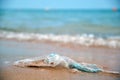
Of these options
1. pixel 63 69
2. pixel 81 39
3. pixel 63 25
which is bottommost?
pixel 63 69

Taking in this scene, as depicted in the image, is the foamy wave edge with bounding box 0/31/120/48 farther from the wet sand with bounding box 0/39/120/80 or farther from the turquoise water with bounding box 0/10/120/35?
the turquoise water with bounding box 0/10/120/35

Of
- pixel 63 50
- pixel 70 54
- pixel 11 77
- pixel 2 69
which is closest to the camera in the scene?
pixel 11 77

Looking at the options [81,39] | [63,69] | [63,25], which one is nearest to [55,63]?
[63,69]

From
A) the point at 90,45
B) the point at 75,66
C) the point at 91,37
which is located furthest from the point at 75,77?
the point at 91,37

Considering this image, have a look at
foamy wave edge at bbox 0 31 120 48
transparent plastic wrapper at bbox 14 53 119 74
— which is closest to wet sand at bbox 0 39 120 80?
transparent plastic wrapper at bbox 14 53 119 74

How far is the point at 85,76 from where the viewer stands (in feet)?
6.05

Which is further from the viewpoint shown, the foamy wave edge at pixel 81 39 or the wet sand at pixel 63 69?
the foamy wave edge at pixel 81 39

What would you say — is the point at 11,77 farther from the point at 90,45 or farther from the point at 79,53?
the point at 90,45

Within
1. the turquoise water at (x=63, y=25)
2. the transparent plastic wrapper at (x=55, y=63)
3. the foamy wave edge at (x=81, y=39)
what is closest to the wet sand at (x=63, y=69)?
the transparent plastic wrapper at (x=55, y=63)

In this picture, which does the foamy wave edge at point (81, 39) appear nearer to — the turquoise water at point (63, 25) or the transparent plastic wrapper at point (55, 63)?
the turquoise water at point (63, 25)

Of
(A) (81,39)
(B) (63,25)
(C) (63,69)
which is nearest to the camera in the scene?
(C) (63,69)

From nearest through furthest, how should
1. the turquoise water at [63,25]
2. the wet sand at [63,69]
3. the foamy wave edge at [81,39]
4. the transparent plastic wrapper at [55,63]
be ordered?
the wet sand at [63,69]
the transparent plastic wrapper at [55,63]
the foamy wave edge at [81,39]
the turquoise water at [63,25]

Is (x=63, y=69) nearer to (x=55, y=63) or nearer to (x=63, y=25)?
(x=55, y=63)

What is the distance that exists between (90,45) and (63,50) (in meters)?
0.54
